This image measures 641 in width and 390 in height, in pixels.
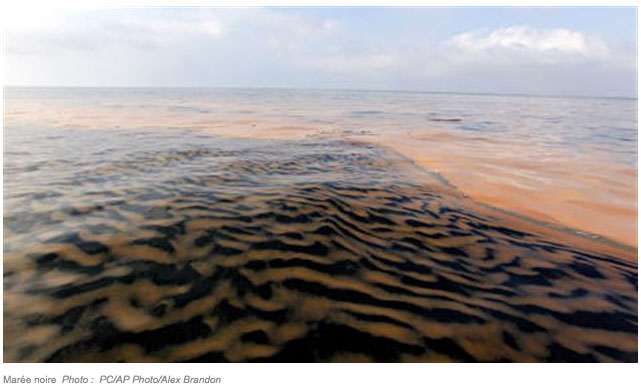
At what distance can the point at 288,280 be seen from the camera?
4.09 m

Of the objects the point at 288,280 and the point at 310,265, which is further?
the point at 310,265

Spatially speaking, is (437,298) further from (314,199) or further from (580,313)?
(314,199)

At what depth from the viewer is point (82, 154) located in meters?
10.4

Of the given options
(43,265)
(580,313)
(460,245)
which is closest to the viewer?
(580,313)

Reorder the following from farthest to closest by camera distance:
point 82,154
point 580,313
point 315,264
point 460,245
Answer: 1. point 82,154
2. point 460,245
3. point 315,264
4. point 580,313

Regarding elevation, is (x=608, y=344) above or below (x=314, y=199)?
below

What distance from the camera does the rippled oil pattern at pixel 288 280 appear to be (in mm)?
3221

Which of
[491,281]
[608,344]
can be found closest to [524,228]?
[491,281]

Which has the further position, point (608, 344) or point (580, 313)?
point (580, 313)

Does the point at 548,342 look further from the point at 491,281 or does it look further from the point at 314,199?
the point at 314,199

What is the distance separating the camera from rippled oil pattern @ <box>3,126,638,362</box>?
10.6ft

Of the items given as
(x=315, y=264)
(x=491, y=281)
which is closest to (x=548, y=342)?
(x=491, y=281)
